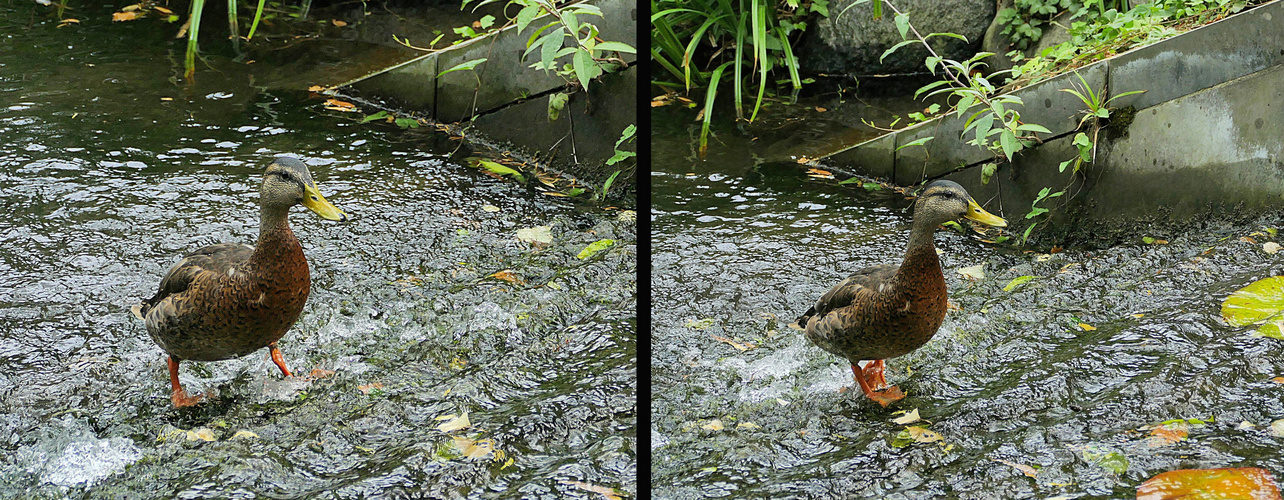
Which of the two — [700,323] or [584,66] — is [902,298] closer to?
[700,323]

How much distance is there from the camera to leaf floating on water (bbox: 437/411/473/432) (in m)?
1.77

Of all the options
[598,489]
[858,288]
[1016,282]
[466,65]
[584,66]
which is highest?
[584,66]

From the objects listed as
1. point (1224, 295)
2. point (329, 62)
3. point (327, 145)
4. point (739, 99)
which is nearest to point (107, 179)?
point (327, 145)

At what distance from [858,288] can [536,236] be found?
3.19 ft

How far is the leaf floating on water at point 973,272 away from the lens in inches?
88.9

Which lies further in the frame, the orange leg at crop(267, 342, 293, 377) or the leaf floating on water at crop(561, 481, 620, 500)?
the orange leg at crop(267, 342, 293, 377)

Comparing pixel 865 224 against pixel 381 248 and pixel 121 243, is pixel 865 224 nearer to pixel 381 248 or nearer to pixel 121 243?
pixel 381 248

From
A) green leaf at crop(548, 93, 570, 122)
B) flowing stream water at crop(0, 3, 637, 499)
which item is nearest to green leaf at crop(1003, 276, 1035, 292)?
flowing stream water at crop(0, 3, 637, 499)

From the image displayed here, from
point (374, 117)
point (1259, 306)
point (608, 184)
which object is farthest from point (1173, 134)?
point (374, 117)

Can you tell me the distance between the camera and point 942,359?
206 centimetres

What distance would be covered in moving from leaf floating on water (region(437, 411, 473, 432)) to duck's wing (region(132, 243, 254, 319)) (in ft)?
1.50

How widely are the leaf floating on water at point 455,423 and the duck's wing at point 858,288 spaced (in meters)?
0.71

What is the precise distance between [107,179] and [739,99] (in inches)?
64.5

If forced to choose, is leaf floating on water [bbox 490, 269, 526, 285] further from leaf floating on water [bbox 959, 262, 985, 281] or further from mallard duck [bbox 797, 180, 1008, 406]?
leaf floating on water [bbox 959, 262, 985, 281]
